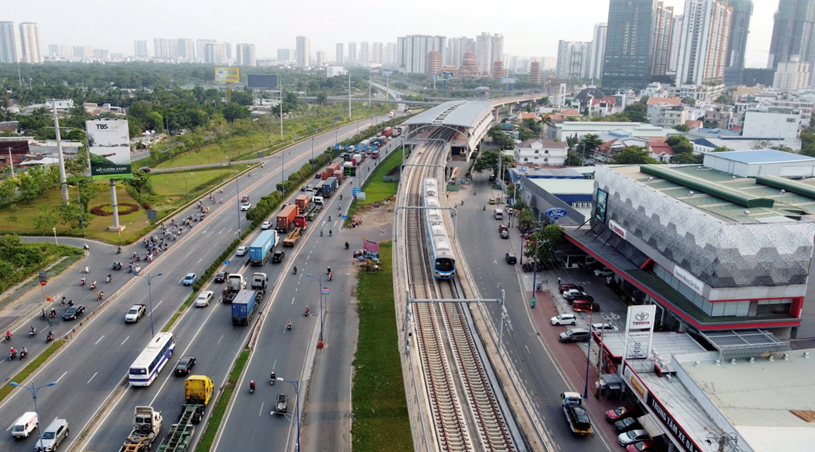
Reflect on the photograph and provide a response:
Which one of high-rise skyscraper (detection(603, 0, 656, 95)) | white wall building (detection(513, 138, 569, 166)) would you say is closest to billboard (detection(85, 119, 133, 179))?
white wall building (detection(513, 138, 569, 166))

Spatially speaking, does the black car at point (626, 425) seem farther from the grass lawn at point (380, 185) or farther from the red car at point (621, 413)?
the grass lawn at point (380, 185)

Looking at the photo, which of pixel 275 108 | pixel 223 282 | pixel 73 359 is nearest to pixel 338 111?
pixel 275 108

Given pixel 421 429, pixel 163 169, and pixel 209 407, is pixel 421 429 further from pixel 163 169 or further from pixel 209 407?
pixel 163 169

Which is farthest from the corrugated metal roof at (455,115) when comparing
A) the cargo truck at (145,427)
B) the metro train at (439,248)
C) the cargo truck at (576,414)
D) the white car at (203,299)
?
the cargo truck at (145,427)

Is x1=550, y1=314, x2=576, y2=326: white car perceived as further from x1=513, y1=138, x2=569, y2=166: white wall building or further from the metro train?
x1=513, y1=138, x2=569, y2=166: white wall building

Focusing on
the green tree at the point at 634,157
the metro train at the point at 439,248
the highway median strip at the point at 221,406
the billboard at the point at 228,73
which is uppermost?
the billboard at the point at 228,73

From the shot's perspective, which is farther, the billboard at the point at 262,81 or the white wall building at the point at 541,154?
the billboard at the point at 262,81
